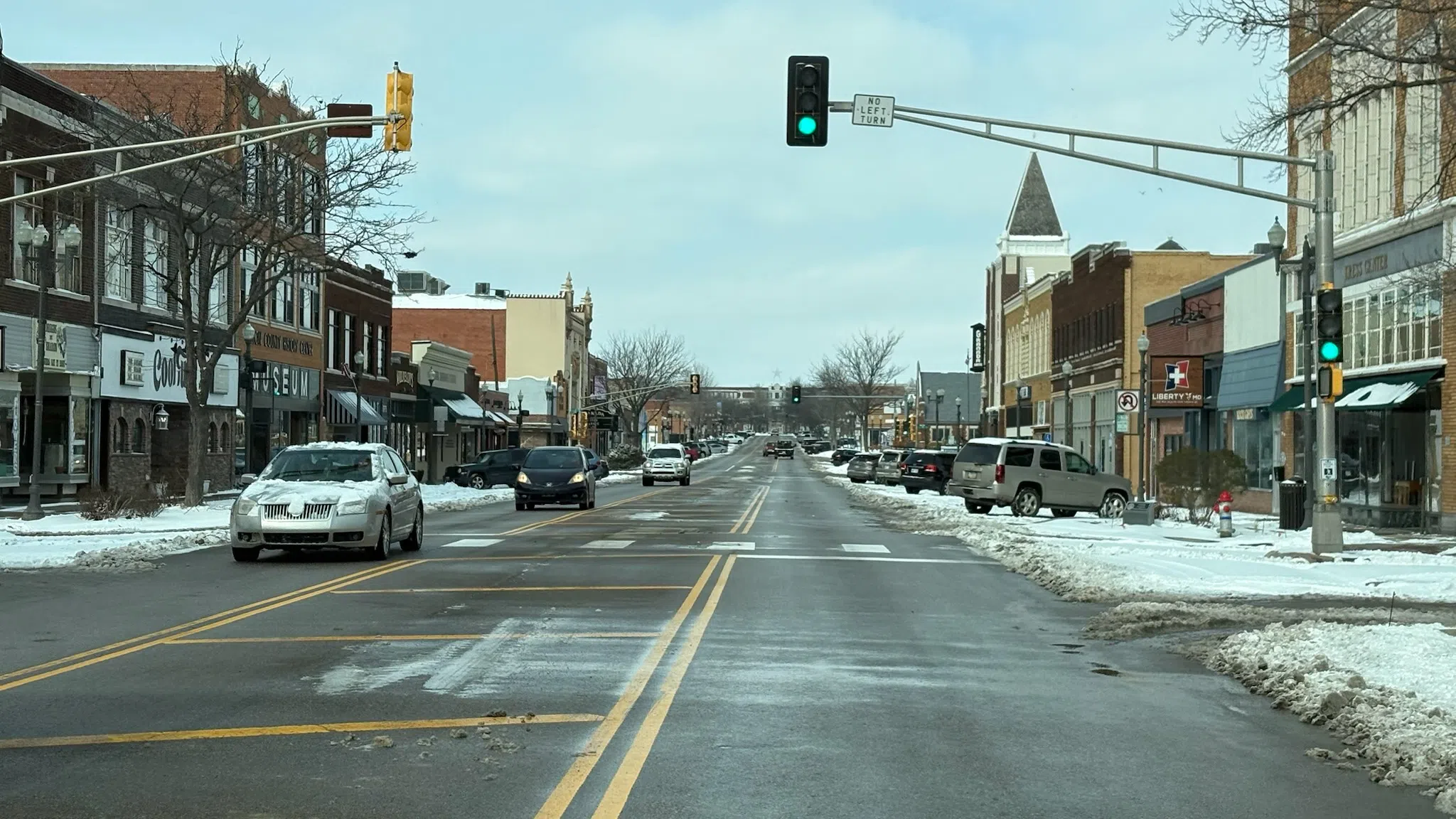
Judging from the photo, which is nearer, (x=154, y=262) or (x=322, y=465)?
(x=322, y=465)

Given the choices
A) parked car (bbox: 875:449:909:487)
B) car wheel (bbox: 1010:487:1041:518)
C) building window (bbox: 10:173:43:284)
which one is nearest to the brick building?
car wheel (bbox: 1010:487:1041:518)

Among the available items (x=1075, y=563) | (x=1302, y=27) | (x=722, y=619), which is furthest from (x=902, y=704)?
(x=1302, y=27)

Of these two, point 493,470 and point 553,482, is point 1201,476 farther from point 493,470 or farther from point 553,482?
point 493,470

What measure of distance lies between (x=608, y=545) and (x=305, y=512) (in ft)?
18.4

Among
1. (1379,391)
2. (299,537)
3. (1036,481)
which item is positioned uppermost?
(1379,391)

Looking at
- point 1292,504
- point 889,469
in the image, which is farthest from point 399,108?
point 889,469

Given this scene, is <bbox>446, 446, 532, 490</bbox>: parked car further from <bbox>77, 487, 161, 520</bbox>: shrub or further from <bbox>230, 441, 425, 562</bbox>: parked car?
<bbox>230, 441, 425, 562</bbox>: parked car

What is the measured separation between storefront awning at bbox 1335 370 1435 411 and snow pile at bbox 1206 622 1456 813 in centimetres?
1973

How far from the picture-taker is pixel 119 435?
4116 cm

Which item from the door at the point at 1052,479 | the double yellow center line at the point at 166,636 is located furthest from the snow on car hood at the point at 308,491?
the door at the point at 1052,479

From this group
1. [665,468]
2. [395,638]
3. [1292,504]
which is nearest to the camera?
[395,638]

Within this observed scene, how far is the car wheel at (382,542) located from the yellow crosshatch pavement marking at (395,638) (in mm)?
7981

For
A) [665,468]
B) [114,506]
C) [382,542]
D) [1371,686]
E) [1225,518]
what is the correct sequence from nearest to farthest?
1. [1371,686]
2. [382,542]
3. [1225,518]
4. [114,506]
5. [665,468]

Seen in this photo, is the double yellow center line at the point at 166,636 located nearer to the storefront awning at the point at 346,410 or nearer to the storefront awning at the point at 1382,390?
the storefront awning at the point at 1382,390
